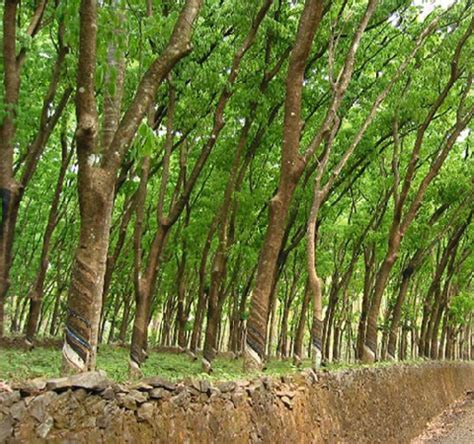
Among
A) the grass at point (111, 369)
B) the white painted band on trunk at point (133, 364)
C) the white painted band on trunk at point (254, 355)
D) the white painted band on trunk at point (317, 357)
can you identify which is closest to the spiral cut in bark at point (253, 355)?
the white painted band on trunk at point (254, 355)

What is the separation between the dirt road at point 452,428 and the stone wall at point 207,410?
2.02 meters

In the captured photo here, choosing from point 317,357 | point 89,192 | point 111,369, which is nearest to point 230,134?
point 317,357

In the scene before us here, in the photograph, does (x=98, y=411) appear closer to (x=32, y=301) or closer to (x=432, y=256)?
(x=32, y=301)

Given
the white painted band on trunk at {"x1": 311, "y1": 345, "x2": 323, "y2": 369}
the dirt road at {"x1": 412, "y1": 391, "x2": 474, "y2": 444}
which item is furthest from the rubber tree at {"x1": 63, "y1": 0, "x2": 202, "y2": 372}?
the dirt road at {"x1": 412, "y1": 391, "x2": 474, "y2": 444}

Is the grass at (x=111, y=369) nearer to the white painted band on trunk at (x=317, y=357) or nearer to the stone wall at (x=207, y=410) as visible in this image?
the white painted band on trunk at (x=317, y=357)

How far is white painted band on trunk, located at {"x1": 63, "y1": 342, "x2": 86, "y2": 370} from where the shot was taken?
5664 mm

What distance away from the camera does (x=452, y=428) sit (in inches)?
630

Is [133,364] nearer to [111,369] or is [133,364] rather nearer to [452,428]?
[111,369]

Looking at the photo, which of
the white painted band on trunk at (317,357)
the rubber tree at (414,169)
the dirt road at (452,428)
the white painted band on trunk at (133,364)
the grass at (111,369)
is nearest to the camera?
the grass at (111,369)

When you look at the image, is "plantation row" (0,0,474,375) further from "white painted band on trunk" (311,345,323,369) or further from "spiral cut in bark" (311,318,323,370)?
"white painted band on trunk" (311,345,323,369)

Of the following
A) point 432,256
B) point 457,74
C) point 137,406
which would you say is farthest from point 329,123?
point 432,256

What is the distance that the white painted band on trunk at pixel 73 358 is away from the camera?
5.66 meters

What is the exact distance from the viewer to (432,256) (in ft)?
88.1

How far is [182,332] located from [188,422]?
16983mm
